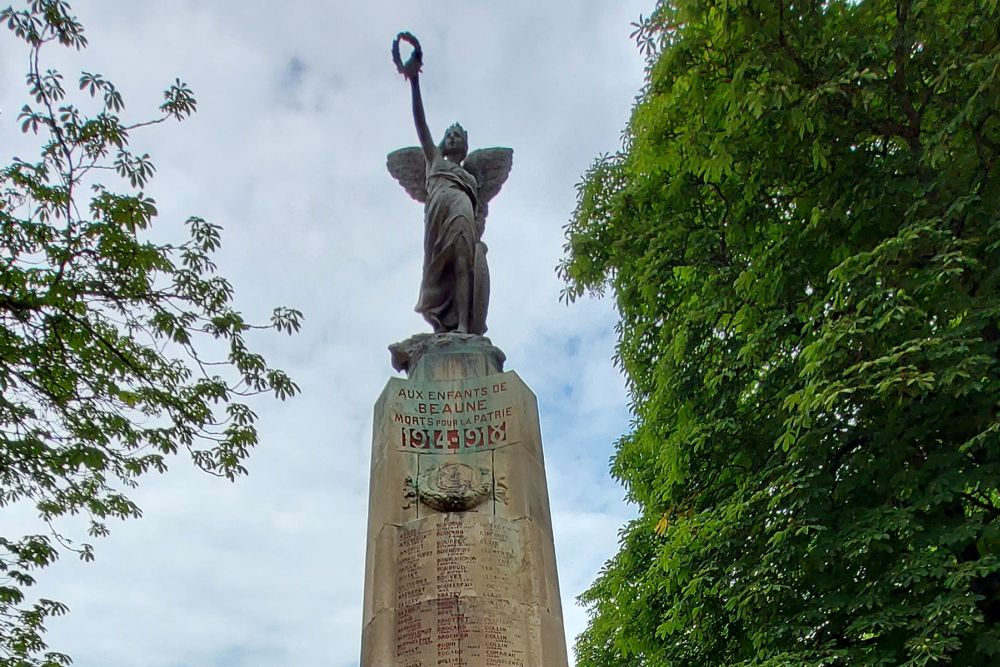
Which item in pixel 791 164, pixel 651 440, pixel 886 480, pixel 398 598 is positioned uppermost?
pixel 791 164

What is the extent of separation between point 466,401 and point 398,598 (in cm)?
184

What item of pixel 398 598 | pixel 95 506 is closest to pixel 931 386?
pixel 398 598

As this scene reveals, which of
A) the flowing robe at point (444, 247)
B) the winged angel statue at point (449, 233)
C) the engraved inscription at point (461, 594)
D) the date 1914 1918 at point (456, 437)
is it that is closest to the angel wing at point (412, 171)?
the winged angel statue at point (449, 233)

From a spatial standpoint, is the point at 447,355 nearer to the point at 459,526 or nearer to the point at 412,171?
the point at 459,526

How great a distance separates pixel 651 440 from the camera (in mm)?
11953

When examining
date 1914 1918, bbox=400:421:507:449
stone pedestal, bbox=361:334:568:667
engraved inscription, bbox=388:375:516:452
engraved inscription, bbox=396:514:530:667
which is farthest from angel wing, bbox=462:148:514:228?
engraved inscription, bbox=396:514:530:667

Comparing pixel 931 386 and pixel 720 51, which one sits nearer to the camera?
pixel 931 386

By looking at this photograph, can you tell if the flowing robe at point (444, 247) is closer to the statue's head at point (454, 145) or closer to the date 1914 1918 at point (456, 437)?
the statue's head at point (454, 145)

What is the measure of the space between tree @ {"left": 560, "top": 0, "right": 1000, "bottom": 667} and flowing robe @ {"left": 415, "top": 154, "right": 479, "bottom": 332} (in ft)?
8.68

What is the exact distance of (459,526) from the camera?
727cm

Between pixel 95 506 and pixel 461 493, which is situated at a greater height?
pixel 95 506

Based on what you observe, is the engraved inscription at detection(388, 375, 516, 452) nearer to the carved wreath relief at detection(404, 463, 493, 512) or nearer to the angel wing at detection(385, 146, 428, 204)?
the carved wreath relief at detection(404, 463, 493, 512)

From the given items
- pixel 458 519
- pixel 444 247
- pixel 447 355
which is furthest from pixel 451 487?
pixel 444 247

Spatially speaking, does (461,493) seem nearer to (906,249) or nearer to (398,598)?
(398,598)
